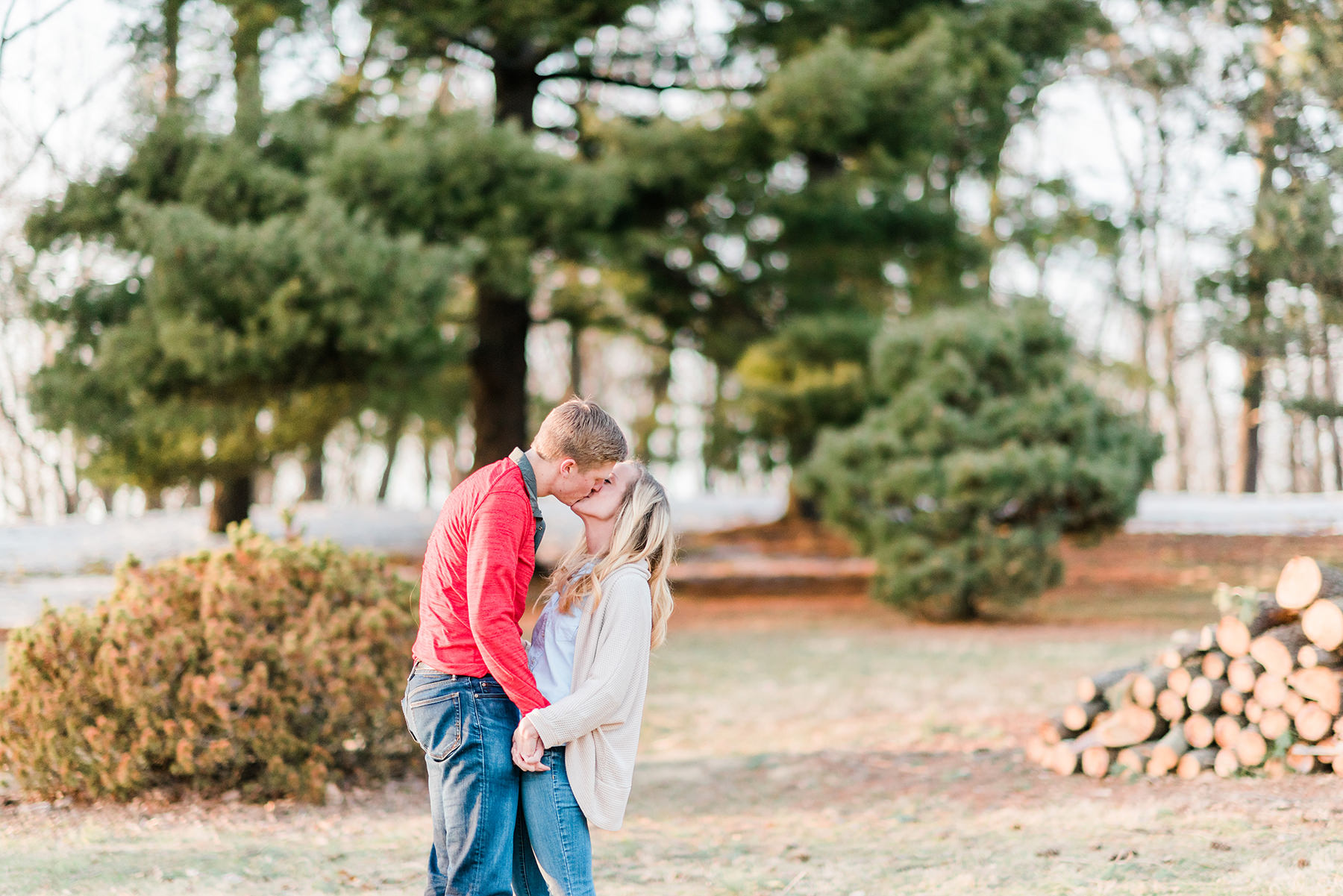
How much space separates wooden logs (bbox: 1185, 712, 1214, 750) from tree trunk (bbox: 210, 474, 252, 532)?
14.3m

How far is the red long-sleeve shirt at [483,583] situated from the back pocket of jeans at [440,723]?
0.08 m

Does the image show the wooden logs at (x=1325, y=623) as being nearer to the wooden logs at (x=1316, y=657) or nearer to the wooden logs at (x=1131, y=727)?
the wooden logs at (x=1316, y=657)

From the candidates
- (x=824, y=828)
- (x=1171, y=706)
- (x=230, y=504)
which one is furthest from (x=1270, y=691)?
(x=230, y=504)

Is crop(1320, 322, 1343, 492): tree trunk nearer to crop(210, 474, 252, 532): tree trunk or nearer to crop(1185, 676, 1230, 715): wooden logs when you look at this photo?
crop(1185, 676, 1230, 715): wooden logs

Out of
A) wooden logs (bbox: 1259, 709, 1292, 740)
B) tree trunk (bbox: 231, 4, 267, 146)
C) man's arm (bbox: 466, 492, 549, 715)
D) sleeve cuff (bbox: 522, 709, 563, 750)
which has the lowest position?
wooden logs (bbox: 1259, 709, 1292, 740)

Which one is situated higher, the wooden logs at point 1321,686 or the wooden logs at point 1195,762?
the wooden logs at point 1321,686

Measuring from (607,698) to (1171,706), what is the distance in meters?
3.75

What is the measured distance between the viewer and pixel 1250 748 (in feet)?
16.2

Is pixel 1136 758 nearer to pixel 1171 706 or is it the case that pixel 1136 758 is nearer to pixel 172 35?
pixel 1171 706

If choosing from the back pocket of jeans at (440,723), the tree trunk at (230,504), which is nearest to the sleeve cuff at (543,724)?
the back pocket of jeans at (440,723)

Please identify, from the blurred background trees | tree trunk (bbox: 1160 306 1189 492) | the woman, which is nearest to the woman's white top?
the woman

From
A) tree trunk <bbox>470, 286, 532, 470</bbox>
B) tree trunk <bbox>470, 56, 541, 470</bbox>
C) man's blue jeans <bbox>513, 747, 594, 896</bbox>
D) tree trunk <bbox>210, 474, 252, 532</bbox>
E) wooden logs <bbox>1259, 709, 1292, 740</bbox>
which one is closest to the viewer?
man's blue jeans <bbox>513, 747, 594, 896</bbox>

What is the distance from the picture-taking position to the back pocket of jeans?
2.74 m

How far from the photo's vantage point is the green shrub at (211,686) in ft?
15.8
